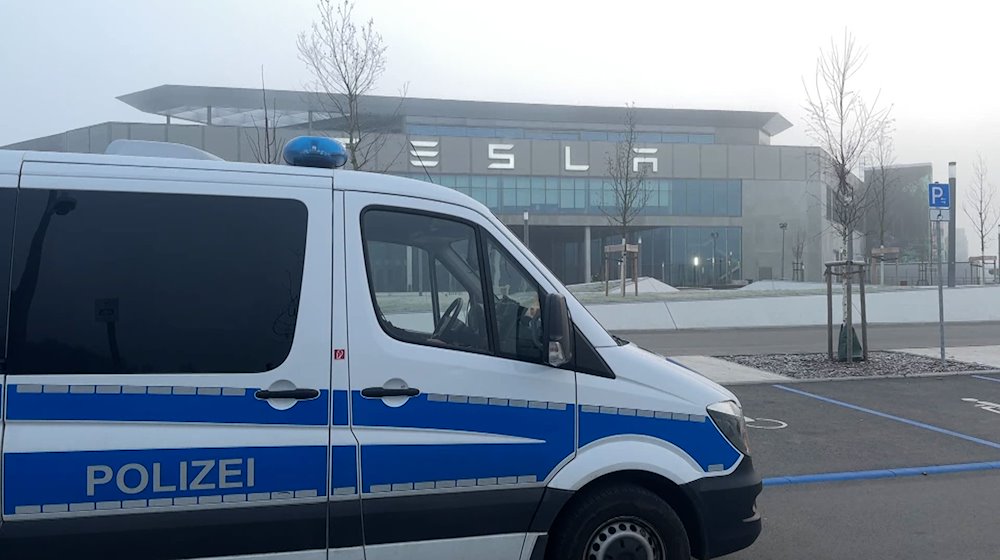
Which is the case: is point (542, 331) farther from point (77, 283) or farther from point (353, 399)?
point (77, 283)

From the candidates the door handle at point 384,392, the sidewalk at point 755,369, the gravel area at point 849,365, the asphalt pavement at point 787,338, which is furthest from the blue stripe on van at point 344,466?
the asphalt pavement at point 787,338

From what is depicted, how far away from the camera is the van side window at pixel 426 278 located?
3.35 meters

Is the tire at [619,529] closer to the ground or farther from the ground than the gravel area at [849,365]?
farther from the ground

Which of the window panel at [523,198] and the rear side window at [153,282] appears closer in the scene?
the rear side window at [153,282]

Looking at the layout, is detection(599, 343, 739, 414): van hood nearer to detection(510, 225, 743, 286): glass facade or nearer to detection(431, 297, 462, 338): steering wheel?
detection(431, 297, 462, 338): steering wheel

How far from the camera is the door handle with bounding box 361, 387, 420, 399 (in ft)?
10.4

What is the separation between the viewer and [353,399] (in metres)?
3.13

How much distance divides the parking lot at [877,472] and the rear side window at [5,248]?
4.04m

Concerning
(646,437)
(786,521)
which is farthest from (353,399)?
(786,521)

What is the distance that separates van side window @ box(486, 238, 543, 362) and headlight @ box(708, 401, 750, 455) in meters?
1.01

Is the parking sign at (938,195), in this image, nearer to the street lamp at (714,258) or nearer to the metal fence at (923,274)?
the metal fence at (923,274)

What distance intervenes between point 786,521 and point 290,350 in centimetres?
381

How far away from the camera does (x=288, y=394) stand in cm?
Answer: 305

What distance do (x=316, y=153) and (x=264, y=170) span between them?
0.35 meters
